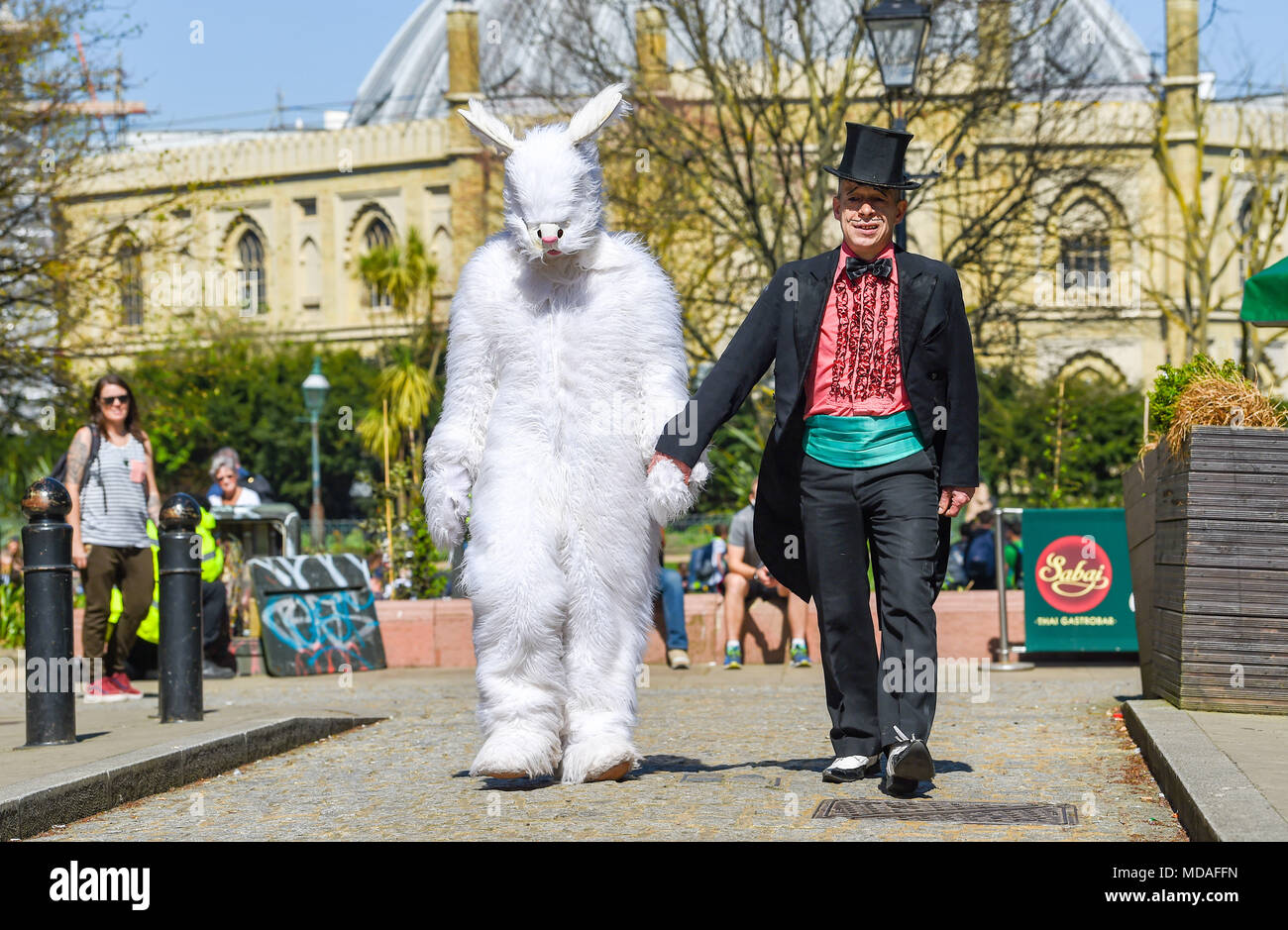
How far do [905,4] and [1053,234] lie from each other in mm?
11402

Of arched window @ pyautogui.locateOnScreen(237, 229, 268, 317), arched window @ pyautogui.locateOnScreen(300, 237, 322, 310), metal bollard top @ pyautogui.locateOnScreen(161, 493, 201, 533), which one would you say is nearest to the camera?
metal bollard top @ pyautogui.locateOnScreen(161, 493, 201, 533)

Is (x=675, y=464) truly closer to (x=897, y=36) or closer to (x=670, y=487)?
(x=670, y=487)

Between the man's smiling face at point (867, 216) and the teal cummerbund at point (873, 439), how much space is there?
53cm

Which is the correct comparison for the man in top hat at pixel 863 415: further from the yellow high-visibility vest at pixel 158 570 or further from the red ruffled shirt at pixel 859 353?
the yellow high-visibility vest at pixel 158 570

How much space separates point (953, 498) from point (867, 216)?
3.10 ft

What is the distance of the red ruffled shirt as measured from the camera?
5.81m

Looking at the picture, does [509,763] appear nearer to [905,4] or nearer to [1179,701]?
[1179,701]

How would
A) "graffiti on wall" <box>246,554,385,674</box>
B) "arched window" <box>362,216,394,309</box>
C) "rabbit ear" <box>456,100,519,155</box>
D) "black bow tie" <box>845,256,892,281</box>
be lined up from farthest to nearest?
"arched window" <box>362,216,394,309</box>, "graffiti on wall" <box>246,554,385,674</box>, "rabbit ear" <box>456,100,519,155</box>, "black bow tie" <box>845,256,892,281</box>

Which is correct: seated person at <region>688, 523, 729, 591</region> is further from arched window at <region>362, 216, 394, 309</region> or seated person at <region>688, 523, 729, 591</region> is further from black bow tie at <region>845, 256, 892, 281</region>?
arched window at <region>362, 216, 394, 309</region>

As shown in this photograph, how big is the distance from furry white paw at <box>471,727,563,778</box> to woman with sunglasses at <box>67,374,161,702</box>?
4850 millimetres

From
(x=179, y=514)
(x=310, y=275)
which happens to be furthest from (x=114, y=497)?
(x=310, y=275)

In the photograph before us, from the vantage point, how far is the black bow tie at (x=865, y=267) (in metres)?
5.87

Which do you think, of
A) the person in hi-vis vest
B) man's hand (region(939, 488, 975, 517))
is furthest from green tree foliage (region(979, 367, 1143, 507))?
man's hand (region(939, 488, 975, 517))

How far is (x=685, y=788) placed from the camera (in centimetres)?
591
